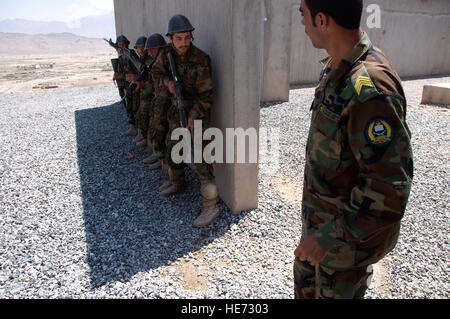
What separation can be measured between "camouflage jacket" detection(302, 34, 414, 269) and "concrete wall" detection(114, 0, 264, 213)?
6.13ft

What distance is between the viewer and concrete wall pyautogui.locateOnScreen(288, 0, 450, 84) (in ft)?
39.6

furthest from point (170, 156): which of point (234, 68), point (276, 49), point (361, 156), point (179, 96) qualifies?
point (276, 49)

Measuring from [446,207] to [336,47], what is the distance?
3.27m

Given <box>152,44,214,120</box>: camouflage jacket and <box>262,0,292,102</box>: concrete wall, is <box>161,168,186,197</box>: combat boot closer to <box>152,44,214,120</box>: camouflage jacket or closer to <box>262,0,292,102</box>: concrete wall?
<box>152,44,214,120</box>: camouflage jacket

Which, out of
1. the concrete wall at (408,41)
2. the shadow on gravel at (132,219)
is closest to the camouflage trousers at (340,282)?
the shadow on gravel at (132,219)

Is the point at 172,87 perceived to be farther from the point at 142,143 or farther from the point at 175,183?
→ the point at 142,143

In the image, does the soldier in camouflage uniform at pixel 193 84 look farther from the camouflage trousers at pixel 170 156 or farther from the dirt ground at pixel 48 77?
the dirt ground at pixel 48 77

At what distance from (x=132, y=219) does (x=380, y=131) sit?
3026 mm

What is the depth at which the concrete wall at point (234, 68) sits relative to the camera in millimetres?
3025

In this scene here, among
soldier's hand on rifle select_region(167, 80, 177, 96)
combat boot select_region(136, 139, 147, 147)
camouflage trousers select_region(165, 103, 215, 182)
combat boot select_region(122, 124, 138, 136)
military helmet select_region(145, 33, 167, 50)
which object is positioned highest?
military helmet select_region(145, 33, 167, 50)

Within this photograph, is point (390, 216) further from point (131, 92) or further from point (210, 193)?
point (131, 92)

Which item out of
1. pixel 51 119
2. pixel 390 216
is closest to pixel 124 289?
pixel 390 216

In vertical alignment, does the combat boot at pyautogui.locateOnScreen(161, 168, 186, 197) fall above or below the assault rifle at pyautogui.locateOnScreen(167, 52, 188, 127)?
below

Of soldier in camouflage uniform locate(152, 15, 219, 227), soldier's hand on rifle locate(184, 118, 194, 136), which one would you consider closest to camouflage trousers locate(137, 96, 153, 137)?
soldier in camouflage uniform locate(152, 15, 219, 227)
